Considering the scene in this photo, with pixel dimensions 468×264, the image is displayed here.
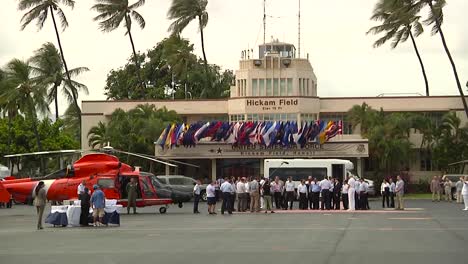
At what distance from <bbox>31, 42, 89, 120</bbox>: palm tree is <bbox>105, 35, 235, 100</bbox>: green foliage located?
960 cm

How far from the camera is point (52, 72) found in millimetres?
76375

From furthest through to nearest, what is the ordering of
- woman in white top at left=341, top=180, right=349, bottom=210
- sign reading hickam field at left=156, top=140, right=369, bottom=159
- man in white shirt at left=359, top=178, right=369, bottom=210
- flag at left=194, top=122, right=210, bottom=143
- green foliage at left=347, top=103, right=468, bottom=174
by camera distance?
green foliage at left=347, top=103, right=468, bottom=174
flag at left=194, top=122, right=210, bottom=143
sign reading hickam field at left=156, top=140, right=369, bottom=159
woman in white top at left=341, top=180, right=349, bottom=210
man in white shirt at left=359, top=178, right=369, bottom=210

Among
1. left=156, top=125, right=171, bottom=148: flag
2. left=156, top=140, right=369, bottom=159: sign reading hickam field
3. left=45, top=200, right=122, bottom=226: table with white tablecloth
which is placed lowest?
left=45, top=200, right=122, bottom=226: table with white tablecloth

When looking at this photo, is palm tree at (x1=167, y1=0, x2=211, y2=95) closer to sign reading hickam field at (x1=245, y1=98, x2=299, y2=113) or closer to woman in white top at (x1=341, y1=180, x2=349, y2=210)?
sign reading hickam field at (x1=245, y1=98, x2=299, y2=113)

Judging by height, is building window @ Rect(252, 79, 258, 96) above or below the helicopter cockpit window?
above

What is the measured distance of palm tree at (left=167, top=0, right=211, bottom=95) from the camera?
73250 millimetres

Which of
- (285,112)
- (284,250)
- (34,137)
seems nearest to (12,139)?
(34,137)

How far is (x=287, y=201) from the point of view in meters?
39.9

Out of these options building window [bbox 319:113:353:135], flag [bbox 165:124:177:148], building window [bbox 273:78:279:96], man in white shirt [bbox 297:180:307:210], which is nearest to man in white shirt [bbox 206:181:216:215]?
man in white shirt [bbox 297:180:307:210]

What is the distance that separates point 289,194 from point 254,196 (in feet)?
Answer: 8.56

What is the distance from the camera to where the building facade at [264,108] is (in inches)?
2486

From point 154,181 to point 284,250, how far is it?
18.6 metres

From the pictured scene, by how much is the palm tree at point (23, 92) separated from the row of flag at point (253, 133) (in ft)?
49.2

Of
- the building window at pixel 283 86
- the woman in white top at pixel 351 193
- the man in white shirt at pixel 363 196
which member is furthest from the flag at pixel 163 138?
the woman in white top at pixel 351 193
